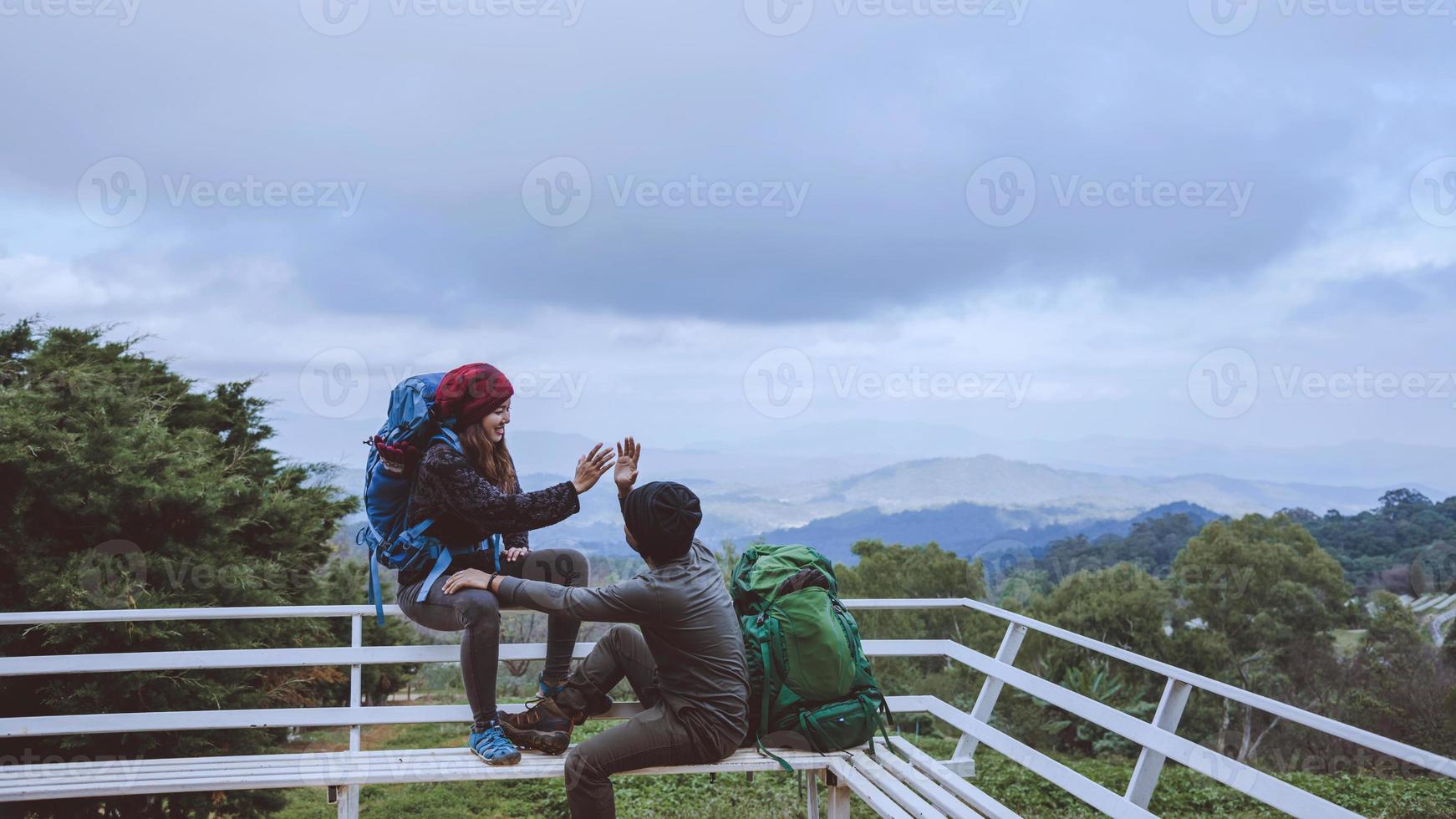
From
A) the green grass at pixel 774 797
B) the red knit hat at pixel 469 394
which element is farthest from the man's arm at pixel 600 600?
the green grass at pixel 774 797

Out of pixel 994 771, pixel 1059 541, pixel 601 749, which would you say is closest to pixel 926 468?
pixel 1059 541

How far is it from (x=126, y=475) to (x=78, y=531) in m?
0.57

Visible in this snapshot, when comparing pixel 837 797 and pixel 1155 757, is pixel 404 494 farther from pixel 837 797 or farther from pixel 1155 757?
pixel 1155 757

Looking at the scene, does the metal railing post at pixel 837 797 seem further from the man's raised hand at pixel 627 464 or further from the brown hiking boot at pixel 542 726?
Answer: the man's raised hand at pixel 627 464

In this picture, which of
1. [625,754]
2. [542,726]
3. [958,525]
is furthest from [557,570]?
[958,525]

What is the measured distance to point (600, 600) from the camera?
3439 millimetres

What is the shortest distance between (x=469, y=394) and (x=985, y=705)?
8.01 ft

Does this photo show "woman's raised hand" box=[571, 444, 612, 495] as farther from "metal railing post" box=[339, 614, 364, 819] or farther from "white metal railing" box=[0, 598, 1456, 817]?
"metal railing post" box=[339, 614, 364, 819]

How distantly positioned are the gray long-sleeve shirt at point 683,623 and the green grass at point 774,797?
140 inches

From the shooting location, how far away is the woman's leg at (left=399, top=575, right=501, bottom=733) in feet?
11.7

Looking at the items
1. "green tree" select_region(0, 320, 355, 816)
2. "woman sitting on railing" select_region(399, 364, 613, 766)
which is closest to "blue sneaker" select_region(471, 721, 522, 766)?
"woman sitting on railing" select_region(399, 364, 613, 766)

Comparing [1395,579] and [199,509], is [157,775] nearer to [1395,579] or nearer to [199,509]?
[199,509]

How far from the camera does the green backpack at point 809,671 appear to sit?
3670 mm

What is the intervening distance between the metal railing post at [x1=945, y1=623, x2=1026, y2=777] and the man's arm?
1.54 metres
